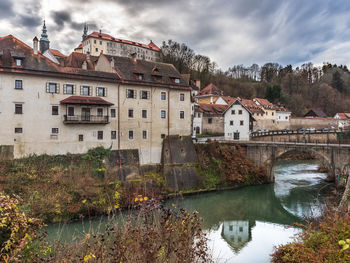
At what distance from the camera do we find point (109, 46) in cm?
6912

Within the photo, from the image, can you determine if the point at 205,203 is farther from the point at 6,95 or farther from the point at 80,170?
the point at 6,95

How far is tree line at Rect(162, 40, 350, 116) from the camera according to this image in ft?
220

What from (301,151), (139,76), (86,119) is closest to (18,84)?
(86,119)

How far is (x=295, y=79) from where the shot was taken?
86812 mm

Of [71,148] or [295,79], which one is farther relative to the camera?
[295,79]

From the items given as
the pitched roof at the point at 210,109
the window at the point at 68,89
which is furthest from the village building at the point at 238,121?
the window at the point at 68,89

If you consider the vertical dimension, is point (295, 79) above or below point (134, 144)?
above

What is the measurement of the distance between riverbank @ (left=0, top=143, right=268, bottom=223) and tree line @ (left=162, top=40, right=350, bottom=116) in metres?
40.2

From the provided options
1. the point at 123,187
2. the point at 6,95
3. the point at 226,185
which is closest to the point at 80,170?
the point at 123,187

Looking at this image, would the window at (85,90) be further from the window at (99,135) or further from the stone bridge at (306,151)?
the stone bridge at (306,151)

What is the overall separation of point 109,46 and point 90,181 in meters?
57.3

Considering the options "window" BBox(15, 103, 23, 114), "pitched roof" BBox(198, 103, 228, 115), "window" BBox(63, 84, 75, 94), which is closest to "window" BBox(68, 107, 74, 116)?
"window" BBox(63, 84, 75, 94)

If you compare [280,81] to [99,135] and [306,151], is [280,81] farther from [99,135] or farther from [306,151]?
[99,135]

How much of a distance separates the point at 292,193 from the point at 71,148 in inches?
915
